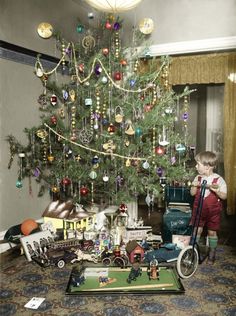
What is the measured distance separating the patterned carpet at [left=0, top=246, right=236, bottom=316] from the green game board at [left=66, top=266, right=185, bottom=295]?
1.6 inches

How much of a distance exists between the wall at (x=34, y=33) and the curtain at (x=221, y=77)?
0.32 meters

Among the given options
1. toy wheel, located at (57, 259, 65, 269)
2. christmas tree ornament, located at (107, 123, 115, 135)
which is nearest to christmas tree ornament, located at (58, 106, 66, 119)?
christmas tree ornament, located at (107, 123, 115, 135)

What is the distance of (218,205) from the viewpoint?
10.5 ft

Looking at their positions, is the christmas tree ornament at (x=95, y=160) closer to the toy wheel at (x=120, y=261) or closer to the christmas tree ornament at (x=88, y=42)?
the toy wheel at (x=120, y=261)

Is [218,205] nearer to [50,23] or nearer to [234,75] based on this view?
[234,75]

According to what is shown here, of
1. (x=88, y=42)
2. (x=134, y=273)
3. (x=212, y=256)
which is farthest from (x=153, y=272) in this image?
(x=88, y=42)

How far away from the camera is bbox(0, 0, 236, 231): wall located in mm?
3414

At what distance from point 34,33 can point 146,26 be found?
4.28 ft

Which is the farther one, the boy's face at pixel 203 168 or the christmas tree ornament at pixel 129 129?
the christmas tree ornament at pixel 129 129

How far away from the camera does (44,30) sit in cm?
378

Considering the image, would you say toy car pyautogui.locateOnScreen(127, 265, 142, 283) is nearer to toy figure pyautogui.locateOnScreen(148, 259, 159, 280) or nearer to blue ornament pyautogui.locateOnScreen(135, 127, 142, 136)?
toy figure pyautogui.locateOnScreen(148, 259, 159, 280)

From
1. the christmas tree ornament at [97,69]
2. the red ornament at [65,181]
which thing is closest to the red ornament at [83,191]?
the red ornament at [65,181]

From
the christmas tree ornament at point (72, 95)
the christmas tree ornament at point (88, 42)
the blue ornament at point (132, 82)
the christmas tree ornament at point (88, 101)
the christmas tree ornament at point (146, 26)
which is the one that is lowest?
the christmas tree ornament at point (88, 101)

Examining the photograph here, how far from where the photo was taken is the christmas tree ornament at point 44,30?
148 inches
